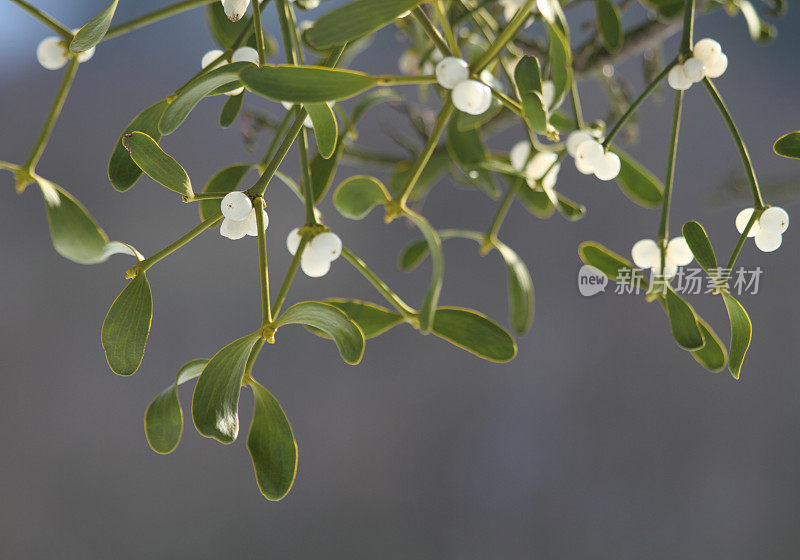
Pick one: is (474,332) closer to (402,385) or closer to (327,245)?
(327,245)

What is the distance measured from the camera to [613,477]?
5.75 ft

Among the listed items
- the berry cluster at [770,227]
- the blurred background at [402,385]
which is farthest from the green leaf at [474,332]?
the blurred background at [402,385]

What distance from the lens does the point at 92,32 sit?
0.23 metres

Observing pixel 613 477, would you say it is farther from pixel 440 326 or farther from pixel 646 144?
pixel 440 326

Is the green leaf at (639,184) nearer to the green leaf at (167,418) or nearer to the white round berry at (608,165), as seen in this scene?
the white round berry at (608,165)

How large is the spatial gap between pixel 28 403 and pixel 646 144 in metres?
1.53

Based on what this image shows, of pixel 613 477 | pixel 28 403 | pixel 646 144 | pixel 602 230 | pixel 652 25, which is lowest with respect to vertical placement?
pixel 28 403

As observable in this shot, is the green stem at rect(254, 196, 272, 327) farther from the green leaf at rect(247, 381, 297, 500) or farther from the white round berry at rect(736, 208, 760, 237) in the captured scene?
the white round berry at rect(736, 208, 760, 237)

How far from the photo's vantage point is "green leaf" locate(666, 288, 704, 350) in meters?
0.25

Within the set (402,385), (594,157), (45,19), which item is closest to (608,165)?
(594,157)

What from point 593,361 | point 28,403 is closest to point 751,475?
point 593,361

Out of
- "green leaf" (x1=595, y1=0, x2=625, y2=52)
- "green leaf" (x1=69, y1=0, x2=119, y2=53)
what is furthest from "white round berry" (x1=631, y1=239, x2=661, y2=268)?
"green leaf" (x1=69, y1=0, x2=119, y2=53)

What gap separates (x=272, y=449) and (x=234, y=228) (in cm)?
8

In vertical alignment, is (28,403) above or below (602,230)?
below
